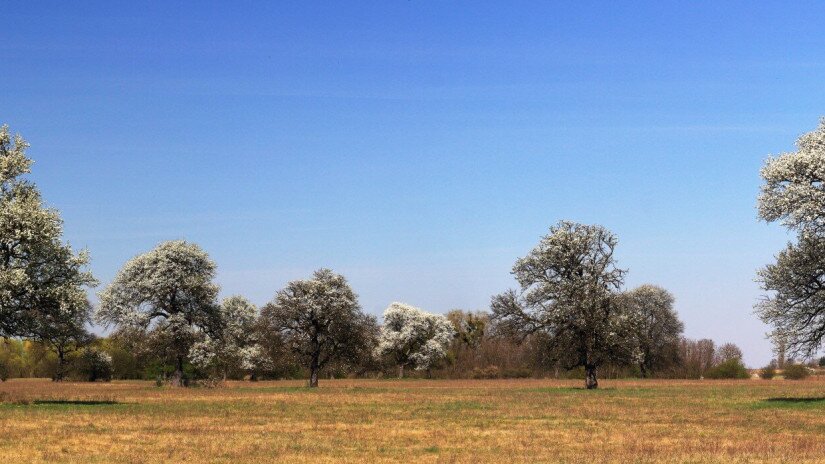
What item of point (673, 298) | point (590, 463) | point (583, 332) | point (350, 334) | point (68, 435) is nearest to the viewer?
point (590, 463)

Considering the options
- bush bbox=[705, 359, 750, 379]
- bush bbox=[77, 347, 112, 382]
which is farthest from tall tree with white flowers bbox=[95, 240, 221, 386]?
bush bbox=[705, 359, 750, 379]

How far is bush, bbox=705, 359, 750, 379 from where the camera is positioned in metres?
128

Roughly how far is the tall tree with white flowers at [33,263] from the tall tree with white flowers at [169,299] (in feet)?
111

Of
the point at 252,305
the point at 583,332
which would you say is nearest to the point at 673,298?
the point at 252,305

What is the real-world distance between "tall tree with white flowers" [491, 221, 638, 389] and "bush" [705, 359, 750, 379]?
54.6 metres

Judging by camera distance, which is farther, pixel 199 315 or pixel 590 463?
pixel 199 315

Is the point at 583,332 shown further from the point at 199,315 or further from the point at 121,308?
the point at 121,308

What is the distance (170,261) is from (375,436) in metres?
58.3

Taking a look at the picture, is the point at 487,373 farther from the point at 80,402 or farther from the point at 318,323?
the point at 80,402

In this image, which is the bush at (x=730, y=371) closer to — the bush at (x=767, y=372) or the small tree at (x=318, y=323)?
the bush at (x=767, y=372)

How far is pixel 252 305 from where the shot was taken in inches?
5418

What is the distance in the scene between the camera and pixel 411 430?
3756 cm

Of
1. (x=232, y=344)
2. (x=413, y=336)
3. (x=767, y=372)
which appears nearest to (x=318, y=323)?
(x=232, y=344)

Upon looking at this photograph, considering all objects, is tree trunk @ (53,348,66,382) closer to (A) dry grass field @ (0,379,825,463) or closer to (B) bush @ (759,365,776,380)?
(A) dry grass field @ (0,379,825,463)
